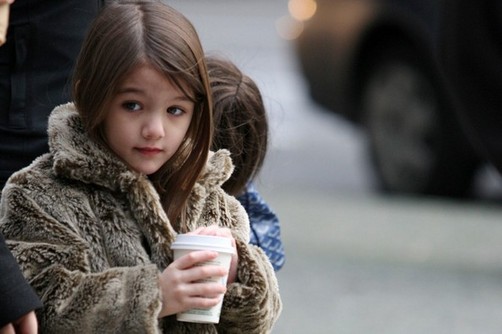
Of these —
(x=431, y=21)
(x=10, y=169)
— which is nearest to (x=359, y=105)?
(x=431, y=21)

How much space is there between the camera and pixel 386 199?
31.5 feet

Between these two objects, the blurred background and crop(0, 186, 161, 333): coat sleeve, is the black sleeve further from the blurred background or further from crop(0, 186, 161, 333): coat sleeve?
the blurred background

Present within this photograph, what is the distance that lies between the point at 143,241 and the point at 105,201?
108 mm

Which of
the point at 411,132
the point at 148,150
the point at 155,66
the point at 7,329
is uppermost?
the point at 155,66

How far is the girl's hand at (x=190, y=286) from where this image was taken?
277 cm

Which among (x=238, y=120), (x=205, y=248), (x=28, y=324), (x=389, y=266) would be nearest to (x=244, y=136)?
(x=238, y=120)

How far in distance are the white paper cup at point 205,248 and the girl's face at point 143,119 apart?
201 millimetres

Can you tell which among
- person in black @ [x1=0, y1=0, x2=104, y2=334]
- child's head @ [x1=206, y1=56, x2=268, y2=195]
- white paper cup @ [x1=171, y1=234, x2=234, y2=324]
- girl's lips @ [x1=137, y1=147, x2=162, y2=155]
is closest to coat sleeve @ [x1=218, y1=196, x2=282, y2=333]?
white paper cup @ [x1=171, y1=234, x2=234, y2=324]

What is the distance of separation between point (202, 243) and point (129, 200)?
0.82 ft

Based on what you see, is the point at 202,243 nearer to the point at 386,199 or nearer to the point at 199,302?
the point at 199,302

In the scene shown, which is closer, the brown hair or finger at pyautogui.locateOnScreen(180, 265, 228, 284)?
finger at pyautogui.locateOnScreen(180, 265, 228, 284)

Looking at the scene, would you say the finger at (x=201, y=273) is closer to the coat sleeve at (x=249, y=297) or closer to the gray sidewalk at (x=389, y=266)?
the coat sleeve at (x=249, y=297)

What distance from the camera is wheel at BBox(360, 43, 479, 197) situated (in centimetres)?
907

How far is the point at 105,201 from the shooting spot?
9.64 feet
